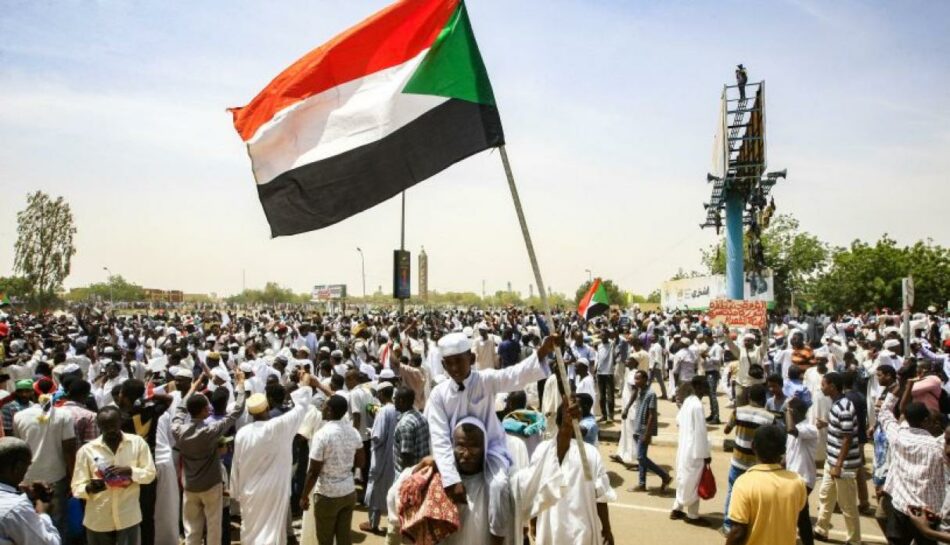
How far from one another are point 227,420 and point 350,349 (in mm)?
8552

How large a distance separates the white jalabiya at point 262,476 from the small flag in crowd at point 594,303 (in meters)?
10.4

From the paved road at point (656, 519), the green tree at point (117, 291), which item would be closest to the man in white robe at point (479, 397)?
the paved road at point (656, 519)

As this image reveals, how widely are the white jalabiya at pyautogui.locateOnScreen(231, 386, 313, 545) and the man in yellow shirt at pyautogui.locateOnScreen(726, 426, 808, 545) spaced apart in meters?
3.68

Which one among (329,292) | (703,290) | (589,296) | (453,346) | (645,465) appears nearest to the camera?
(453,346)

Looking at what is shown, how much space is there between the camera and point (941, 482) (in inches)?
181

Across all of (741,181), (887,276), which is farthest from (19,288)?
(887,276)

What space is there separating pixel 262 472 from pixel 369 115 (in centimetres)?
324

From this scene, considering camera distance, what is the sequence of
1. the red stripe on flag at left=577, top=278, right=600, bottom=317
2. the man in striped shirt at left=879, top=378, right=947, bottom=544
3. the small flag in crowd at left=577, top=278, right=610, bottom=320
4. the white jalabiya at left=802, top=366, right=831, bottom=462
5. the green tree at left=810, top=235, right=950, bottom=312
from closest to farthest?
the man in striped shirt at left=879, top=378, right=947, bottom=544 → the white jalabiya at left=802, top=366, right=831, bottom=462 → the small flag in crowd at left=577, top=278, right=610, bottom=320 → the red stripe on flag at left=577, top=278, right=600, bottom=317 → the green tree at left=810, top=235, right=950, bottom=312

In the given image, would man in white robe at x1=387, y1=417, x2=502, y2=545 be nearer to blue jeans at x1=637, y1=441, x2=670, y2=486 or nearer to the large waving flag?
the large waving flag

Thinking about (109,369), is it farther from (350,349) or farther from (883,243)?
(883,243)

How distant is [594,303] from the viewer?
15203mm

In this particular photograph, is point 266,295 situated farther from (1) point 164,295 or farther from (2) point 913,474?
(2) point 913,474

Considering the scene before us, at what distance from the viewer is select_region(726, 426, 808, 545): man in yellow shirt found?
360 centimetres

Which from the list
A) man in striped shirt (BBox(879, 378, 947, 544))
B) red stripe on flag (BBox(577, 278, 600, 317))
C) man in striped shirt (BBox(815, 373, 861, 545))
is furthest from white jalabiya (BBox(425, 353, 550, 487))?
red stripe on flag (BBox(577, 278, 600, 317))
